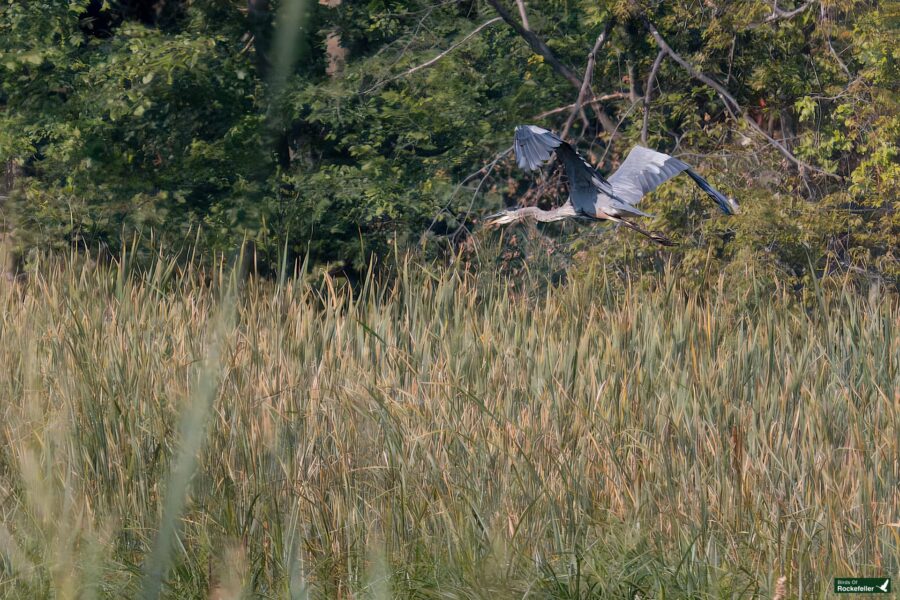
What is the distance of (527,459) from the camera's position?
3053 mm

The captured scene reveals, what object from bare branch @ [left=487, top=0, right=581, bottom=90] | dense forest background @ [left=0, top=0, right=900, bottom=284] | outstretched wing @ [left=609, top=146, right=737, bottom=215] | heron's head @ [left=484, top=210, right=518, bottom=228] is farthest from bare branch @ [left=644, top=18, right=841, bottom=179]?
heron's head @ [left=484, top=210, right=518, bottom=228]

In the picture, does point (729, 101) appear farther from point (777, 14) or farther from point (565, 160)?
point (565, 160)

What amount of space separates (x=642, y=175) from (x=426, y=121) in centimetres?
417

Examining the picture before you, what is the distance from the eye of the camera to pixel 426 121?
909cm

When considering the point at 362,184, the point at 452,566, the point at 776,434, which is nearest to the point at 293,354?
the point at 452,566

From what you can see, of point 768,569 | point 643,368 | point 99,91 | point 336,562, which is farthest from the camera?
point 99,91

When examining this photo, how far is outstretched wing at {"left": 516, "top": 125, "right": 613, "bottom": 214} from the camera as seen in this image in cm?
450

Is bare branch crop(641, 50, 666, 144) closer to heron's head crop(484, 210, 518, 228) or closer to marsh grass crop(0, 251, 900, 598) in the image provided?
heron's head crop(484, 210, 518, 228)

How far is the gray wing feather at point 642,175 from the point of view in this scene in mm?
5094

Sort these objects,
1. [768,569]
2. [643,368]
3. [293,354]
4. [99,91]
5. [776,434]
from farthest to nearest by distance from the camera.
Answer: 1. [99,91]
2. [293,354]
3. [643,368]
4. [776,434]
5. [768,569]

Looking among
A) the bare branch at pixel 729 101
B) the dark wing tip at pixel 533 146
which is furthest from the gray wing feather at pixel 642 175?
the bare branch at pixel 729 101

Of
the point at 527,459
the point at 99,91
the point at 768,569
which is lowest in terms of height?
the point at 768,569

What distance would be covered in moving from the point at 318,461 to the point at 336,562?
404mm

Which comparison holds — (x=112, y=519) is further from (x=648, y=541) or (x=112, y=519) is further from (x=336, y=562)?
(x=648, y=541)
